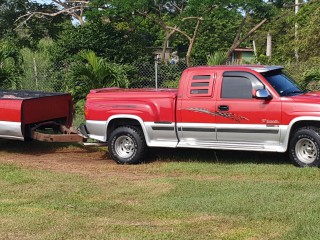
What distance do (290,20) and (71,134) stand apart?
1501 centimetres

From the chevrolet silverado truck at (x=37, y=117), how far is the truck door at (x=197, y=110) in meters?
2.29

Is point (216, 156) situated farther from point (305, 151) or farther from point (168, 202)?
point (168, 202)

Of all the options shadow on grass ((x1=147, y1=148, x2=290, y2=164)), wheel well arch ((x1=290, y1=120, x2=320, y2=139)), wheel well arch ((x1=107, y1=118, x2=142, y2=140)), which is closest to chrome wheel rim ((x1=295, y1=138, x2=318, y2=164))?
wheel well arch ((x1=290, y1=120, x2=320, y2=139))

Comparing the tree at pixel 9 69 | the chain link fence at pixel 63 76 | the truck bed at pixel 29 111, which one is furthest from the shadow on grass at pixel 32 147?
the chain link fence at pixel 63 76

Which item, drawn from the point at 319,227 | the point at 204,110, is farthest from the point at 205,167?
the point at 319,227

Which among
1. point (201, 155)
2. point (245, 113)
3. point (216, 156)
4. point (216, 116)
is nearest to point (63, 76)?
point (201, 155)

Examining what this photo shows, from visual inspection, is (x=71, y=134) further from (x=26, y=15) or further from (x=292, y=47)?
(x=26, y=15)

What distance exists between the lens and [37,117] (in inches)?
433

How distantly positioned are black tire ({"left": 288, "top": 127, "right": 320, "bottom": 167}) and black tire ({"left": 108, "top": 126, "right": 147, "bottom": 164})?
104 inches

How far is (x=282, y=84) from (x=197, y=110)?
1.48 metres

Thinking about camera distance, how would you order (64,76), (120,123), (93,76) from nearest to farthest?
(120,123), (93,76), (64,76)

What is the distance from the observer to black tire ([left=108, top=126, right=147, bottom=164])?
9859 millimetres

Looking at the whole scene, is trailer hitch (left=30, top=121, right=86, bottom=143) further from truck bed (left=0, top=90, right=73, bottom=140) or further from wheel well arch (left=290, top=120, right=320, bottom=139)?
wheel well arch (left=290, top=120, right=320, bottom=139)

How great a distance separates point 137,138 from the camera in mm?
9844
